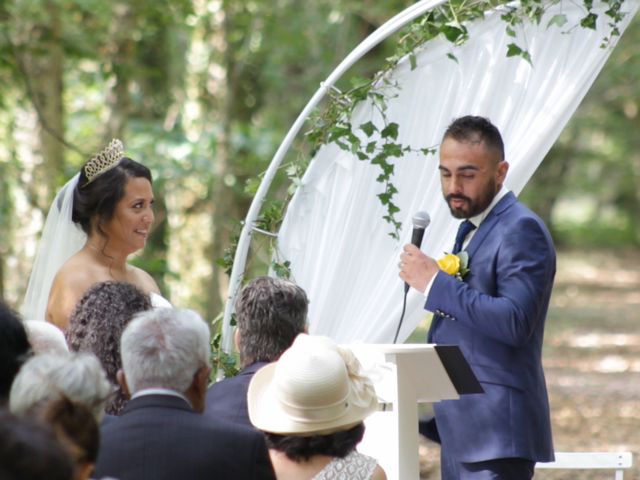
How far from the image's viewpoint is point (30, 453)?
2055mm

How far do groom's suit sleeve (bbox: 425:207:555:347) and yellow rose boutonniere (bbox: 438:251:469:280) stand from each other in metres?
0.06

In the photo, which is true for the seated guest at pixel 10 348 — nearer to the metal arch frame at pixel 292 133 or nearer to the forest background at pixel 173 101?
the metal arch frame at pixel 292 133

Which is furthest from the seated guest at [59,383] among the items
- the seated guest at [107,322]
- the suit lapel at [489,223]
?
the suit lapel at [489,223]

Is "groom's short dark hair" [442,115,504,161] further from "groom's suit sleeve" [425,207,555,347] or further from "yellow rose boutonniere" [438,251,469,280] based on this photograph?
"yellow rose boutonniere" [438,251,469,280]

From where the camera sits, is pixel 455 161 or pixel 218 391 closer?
pixel 218 391

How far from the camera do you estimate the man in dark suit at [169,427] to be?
10.00 feet

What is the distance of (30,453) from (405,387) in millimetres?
2399

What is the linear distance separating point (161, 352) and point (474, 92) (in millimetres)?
2786

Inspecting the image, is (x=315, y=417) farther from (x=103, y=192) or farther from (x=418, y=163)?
(x=418, y=163)

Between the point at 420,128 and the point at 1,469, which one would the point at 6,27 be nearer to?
the point at 420,128

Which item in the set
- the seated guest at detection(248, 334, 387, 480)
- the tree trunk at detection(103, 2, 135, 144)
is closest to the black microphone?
the seated guest at detection(248, 334, 387, 480)

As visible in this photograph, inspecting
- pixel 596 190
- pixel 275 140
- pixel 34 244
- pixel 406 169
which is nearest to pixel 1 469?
pixel 406 169

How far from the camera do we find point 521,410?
14.2 ft

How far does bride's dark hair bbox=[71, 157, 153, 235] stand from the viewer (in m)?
5.23
